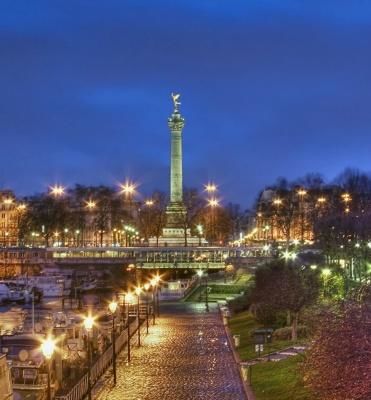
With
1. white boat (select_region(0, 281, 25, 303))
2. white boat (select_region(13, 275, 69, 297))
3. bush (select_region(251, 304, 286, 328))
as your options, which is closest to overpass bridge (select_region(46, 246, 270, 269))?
white boat (select_region(13, 275, 69, 297))

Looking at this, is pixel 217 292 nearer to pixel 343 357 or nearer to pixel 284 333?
pixel 284 333

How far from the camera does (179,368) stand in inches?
1395

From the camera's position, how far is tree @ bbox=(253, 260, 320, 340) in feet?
131

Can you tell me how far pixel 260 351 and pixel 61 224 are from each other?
10584cm

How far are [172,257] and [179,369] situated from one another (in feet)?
224

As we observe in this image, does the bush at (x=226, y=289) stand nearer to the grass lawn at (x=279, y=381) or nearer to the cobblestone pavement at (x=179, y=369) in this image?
the cobblestone pavement at (x=179, y=369)

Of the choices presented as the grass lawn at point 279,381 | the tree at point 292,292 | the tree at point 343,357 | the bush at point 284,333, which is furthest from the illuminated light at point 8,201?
the tree at point 343,357

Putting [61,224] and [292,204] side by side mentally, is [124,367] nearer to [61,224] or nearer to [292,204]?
[292,204]

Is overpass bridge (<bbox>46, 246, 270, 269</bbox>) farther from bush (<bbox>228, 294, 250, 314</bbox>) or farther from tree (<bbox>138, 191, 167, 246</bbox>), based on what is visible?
bush (<bbox>228, 294, 250, 314</bbox>)

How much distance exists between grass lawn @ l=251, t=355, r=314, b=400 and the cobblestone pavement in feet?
2.58

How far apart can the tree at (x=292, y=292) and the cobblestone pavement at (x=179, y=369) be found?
131 inches

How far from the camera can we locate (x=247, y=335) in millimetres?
45062

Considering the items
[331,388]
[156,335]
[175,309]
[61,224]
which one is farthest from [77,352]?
[61,224]

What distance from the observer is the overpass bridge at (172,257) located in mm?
100000
